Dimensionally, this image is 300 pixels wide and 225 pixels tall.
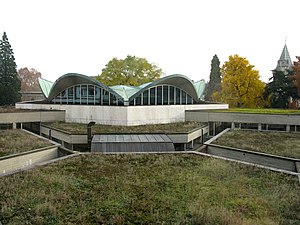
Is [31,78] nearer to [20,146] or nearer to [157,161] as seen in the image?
[20,146]

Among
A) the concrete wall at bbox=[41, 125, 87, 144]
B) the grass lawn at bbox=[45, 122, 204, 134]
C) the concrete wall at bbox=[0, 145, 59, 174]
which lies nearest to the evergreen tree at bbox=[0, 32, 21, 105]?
the grass lawn at bbox=[45, 122, 204, 134]

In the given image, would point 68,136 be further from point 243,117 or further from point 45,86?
point 45,86

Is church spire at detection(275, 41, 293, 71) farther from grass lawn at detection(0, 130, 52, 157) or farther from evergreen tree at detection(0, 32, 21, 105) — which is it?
grass lawn at detection(0, 130, 52, 157)

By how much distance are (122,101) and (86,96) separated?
14.7 ft

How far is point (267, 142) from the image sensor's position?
16.4 meters

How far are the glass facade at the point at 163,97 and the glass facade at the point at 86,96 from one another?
2018mm

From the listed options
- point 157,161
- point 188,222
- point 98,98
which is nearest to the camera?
point 188,222

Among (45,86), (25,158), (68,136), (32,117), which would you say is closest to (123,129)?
(68,136)

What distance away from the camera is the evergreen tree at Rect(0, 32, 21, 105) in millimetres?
35969

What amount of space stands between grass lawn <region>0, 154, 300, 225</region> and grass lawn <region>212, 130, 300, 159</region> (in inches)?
152

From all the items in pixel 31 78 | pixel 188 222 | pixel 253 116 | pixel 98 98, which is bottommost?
pixel 188 222

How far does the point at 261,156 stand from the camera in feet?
43.0

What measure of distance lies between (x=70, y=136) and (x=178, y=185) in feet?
34.1

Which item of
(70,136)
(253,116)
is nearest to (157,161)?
(70,136)
